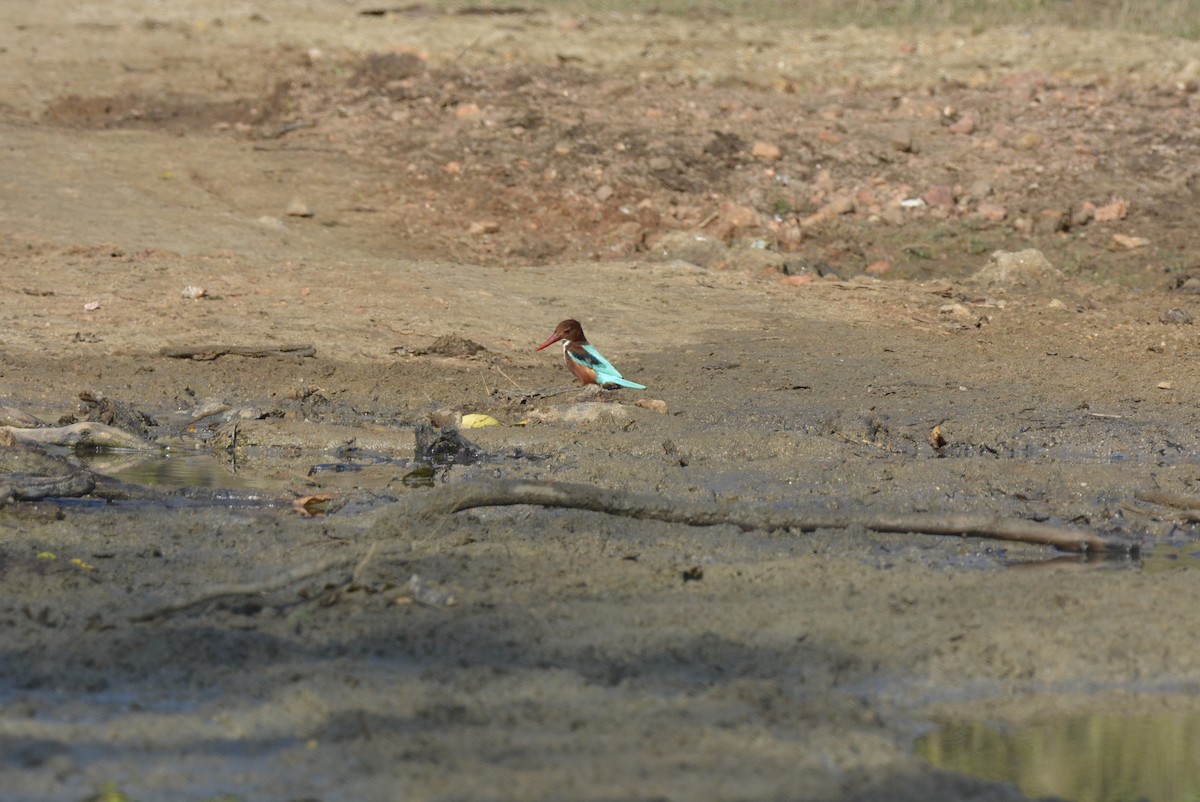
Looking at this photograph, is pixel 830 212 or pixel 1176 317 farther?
pixel 830 212

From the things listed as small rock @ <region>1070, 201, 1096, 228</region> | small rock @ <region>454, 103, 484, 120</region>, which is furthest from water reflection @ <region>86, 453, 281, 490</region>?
small rock @ <region>1070, 201, 1096, 228</region>

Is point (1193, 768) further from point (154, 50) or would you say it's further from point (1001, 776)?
point (154, 50)

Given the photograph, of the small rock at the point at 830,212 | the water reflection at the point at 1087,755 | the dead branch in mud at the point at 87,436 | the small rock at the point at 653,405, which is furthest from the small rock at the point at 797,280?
the water reflection at the point at 1087,755

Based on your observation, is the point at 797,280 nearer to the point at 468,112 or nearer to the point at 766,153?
the point at 766,153

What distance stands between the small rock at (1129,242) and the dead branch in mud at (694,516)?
5.91m

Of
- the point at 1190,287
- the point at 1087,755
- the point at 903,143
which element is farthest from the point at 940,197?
the point at 1087,755

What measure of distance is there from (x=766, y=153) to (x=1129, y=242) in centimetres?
263

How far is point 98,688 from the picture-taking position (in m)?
3.20

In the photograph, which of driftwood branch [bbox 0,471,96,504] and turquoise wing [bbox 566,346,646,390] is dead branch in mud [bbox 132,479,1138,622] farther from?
turquoise wing [bbox 566,346,646,390]

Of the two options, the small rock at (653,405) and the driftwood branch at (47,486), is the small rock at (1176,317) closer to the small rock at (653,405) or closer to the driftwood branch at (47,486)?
the small rock at (653,405)

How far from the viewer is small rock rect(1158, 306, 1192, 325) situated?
28.2 ft

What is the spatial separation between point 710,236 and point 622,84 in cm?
295

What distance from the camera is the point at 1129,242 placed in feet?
32.9

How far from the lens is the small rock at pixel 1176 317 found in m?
8.59
